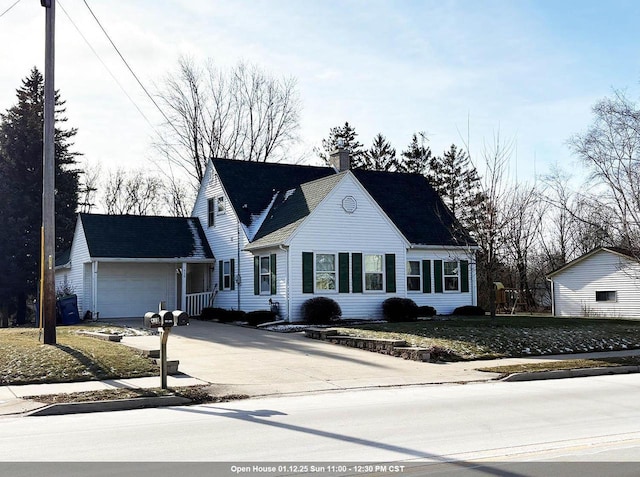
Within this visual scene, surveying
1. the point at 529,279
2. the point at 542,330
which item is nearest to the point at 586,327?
the point at 542,330

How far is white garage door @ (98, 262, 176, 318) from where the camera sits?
30.8m

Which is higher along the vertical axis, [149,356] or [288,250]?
[288,250]

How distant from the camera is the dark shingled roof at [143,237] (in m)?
30.0

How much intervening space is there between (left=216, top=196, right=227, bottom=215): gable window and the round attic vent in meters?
6.93

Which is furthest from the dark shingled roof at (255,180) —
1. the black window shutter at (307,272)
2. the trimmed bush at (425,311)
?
the trimmed bush at (425,311)

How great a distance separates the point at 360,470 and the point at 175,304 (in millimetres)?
26930

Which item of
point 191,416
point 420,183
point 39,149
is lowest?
point 191,416

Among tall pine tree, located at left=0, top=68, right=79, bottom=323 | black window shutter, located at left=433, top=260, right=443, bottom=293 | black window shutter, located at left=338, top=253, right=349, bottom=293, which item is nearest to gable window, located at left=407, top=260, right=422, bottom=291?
black window shutter, located at left=433, top=260, right=443, bottom=293

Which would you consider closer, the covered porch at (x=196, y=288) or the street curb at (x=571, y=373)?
the street curb at (x=571, y=373)

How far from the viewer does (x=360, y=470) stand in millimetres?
6523

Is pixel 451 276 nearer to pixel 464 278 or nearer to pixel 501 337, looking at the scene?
pixel 464 278

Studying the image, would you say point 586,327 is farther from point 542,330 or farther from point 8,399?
point 8,399

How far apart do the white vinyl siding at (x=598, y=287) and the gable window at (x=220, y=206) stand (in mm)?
19964

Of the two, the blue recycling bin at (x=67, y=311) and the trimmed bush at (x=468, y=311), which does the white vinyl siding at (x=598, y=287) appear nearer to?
the trimmed bush at (x=468, y=311)
